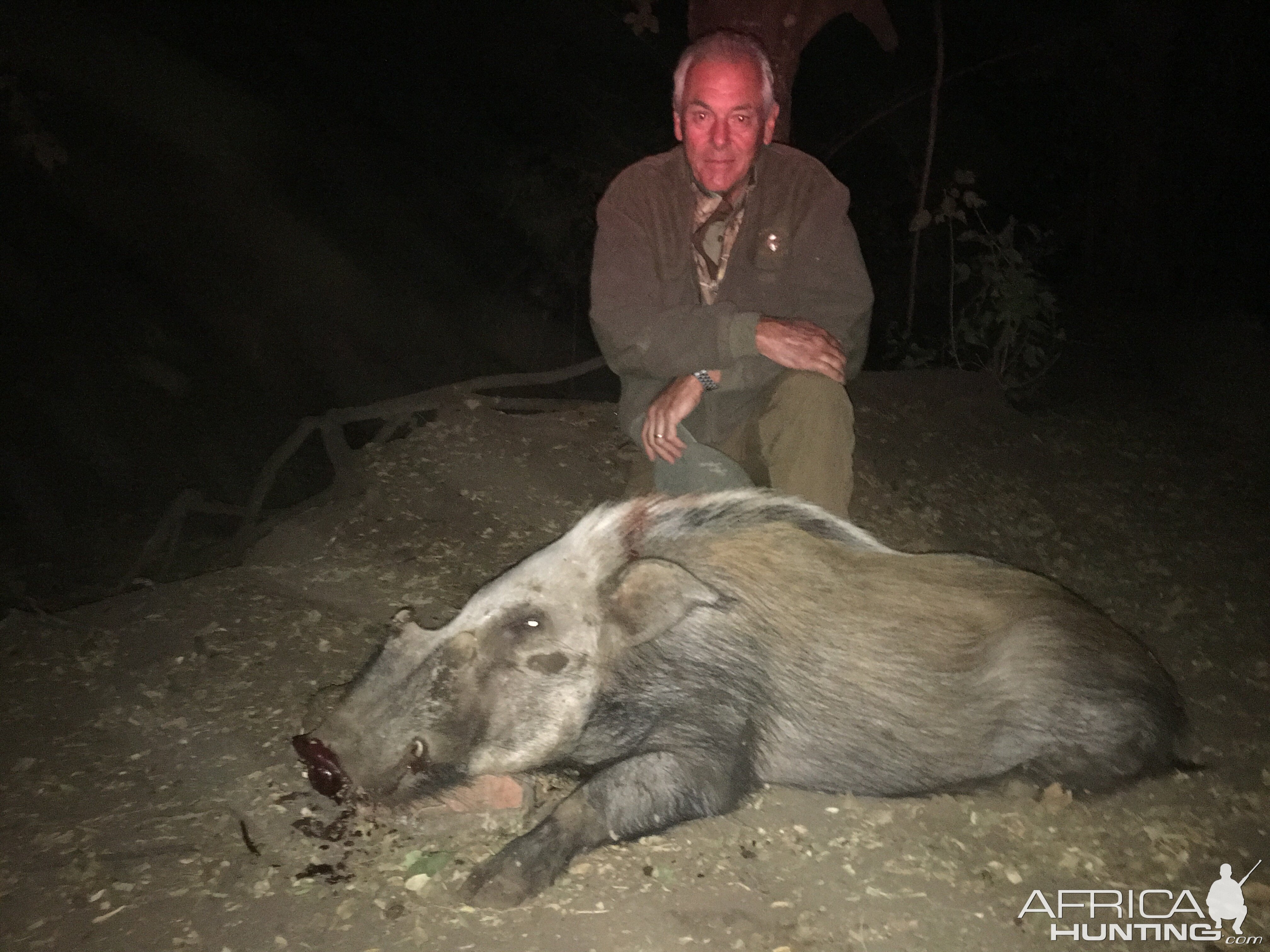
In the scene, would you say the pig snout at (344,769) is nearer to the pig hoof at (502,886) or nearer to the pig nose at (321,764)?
the pig nose at (321,764)

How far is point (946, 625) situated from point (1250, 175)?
15176 mm

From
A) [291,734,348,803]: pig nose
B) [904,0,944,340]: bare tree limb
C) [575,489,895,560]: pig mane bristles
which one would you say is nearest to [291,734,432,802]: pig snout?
[291,734,348,803]: pig nose

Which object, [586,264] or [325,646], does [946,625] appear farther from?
[586,264]

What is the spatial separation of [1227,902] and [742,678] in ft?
4.28

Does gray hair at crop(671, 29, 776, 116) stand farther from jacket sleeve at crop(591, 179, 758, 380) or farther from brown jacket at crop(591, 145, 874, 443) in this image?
jacket sleeve at crop(591, 179, 758, 380)

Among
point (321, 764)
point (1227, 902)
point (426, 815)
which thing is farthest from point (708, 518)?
point (1227, 902)

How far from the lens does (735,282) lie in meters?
3.21

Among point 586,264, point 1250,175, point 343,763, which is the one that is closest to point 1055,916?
point 343,763

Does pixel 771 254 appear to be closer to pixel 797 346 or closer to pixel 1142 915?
pixel 797 346

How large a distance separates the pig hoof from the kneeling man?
138 centimetres

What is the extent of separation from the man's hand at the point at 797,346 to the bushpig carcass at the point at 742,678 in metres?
0.45

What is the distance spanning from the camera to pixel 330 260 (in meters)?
10.7

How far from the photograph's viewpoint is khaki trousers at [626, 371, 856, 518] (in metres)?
3.05

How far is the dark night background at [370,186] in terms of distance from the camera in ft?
26.9
